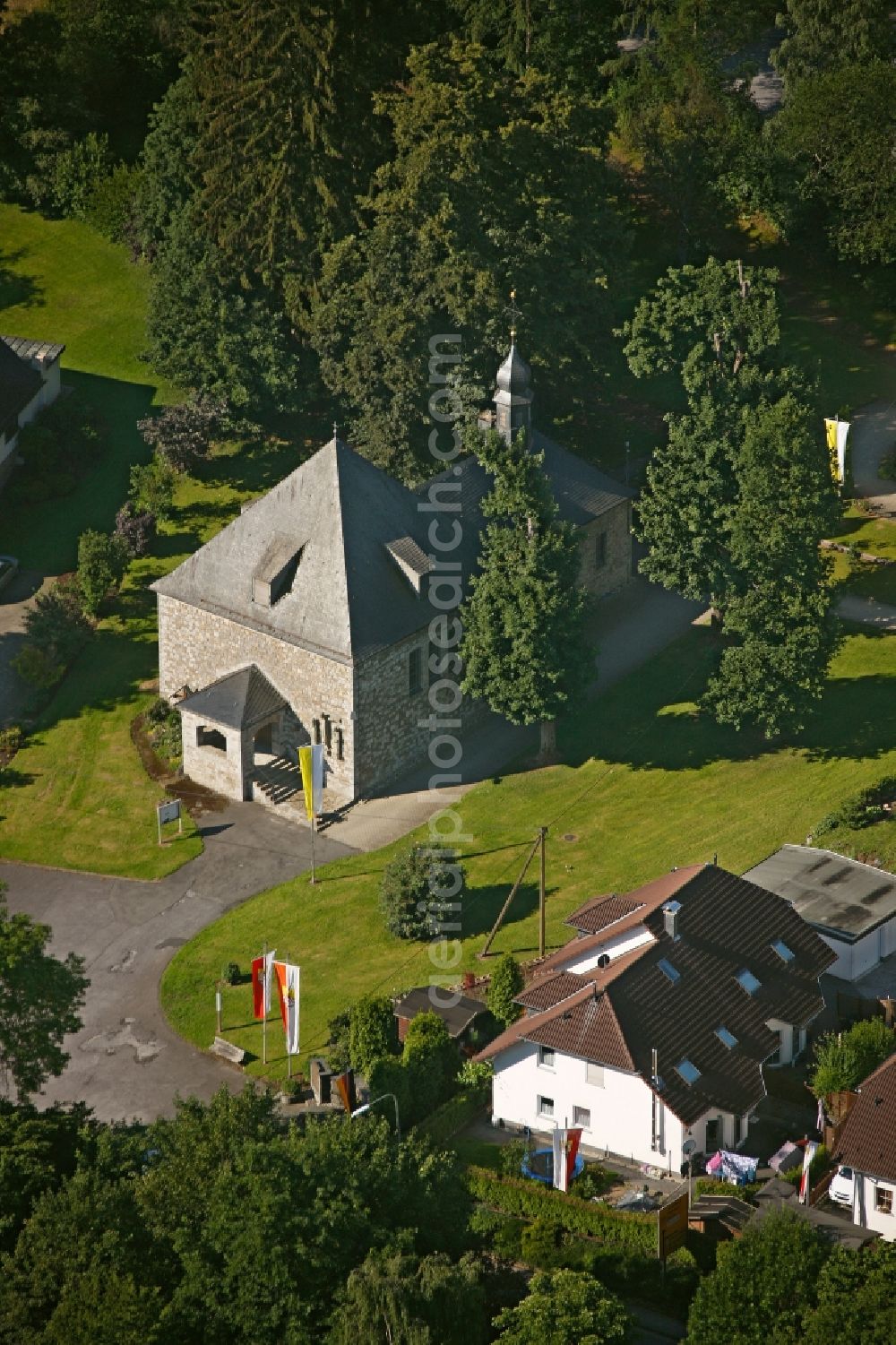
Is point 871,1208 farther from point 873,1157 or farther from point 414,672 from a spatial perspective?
point 414,672

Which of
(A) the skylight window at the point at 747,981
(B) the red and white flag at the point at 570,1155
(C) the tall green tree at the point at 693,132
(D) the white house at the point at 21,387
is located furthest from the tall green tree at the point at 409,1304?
(C) the tall green tree at the point at 693,132

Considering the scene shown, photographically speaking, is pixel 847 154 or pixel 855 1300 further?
pixel 847 154

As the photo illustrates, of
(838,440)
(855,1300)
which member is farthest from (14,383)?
(855,1300)

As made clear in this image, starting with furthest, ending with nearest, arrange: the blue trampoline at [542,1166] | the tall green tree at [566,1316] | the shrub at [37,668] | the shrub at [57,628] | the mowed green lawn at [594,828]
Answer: the shrub at [57,628], the shrub at [37,668], the mowed green lawn at [594,828], the blue trampoline at [542,1166], the tall green tree at [566,1316]

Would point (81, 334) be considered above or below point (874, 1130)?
above

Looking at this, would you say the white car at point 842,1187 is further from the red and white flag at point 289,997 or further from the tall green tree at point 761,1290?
the red and white flag at point 289,997
